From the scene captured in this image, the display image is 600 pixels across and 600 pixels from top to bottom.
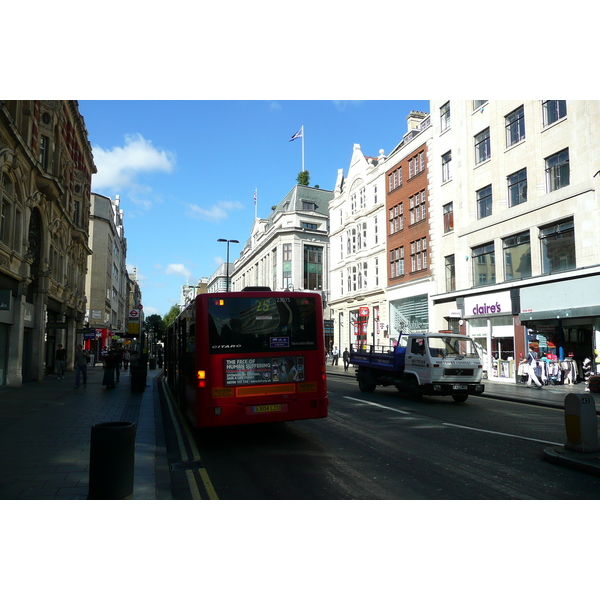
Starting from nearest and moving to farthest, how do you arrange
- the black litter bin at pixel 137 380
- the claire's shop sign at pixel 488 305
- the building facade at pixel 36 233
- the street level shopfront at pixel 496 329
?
the black litter bin at pixel 137 380 → the building facade at pixel 36 233 → the street level shopfront at pixel 496 329 → the claire's shop sign at pixel 488 305

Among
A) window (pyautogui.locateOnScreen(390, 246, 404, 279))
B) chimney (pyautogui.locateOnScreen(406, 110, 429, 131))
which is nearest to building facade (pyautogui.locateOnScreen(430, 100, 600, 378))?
window (pyautogui.locateOnScreen(390, 246, 404, 279))

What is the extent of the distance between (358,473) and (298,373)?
287 centimetres

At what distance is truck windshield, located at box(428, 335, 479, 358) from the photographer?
605 inches

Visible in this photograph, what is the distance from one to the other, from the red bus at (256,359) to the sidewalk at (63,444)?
1.33 m

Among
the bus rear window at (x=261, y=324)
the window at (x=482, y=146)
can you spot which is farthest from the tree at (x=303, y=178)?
the bus rear window at (x=261, y=324)

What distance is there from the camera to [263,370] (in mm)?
9266

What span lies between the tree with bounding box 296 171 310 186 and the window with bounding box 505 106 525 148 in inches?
1816

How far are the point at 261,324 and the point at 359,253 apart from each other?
122 ft

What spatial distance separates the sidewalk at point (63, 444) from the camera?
611cm

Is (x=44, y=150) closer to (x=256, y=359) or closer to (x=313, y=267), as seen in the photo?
(x=256, y=359)

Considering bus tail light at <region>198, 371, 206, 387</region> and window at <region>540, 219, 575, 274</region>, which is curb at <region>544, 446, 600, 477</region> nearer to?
bus tail light at <region>198, 371, 206, 387</region>

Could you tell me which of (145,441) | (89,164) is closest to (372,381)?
(145,441)

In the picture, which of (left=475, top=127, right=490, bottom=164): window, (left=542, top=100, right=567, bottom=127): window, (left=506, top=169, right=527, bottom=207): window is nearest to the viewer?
(left=542, top=100, right=567, bottom=127): window

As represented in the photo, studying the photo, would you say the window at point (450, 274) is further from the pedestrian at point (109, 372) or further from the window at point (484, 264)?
the pedestrian at point (109, 372)
